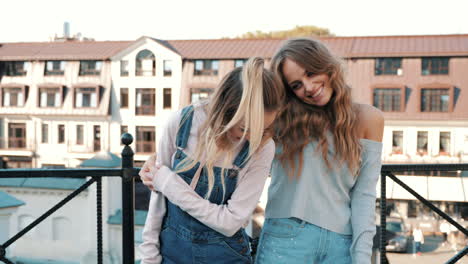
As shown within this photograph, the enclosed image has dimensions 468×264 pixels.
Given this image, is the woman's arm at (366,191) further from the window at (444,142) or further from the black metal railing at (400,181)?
the window at (444,142)

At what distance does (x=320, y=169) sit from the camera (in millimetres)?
1771

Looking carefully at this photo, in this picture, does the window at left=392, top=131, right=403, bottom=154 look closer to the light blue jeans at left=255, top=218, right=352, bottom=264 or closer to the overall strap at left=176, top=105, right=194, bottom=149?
the light blue jeans at left=255, top=218, right=352, bottom=264

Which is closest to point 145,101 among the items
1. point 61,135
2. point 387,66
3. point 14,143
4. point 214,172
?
point 61,135

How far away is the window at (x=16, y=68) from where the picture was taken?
30.2 m

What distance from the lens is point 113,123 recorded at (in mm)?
29000

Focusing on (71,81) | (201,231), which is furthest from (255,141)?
(71,81)

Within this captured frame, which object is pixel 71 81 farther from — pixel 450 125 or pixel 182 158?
pixel 182 158

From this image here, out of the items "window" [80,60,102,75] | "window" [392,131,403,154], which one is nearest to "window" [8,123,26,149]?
"window" [80,60,102,75]

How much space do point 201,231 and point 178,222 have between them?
0.09m

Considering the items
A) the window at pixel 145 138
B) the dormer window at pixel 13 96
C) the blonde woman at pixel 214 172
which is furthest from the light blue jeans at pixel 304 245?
the dormer window at pixel 13 96

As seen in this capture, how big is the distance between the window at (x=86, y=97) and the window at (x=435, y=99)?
19.1 m

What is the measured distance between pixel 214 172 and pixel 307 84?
19.0 inches

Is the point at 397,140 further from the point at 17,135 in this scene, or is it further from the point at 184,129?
the point at 184,129

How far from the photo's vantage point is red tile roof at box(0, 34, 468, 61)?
24344 mm
